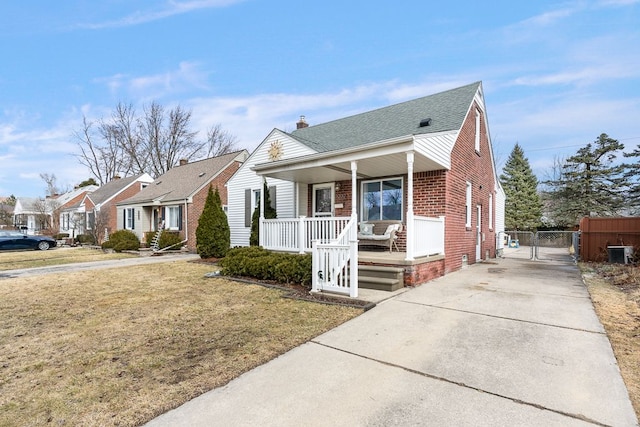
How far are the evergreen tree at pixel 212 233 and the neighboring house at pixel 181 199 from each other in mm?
3741

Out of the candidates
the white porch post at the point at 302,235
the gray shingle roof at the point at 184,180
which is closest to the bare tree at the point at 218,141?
the gray shingle roof at the point at 184,180

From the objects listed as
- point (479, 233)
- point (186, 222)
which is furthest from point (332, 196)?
point (186, 222)

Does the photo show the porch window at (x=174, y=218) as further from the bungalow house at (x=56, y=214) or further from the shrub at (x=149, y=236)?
the bungalow house at (x=56, y=214)

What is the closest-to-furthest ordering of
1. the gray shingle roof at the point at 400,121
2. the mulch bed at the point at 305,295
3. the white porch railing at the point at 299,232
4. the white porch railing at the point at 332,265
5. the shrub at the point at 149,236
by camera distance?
the mulch bed at the point at 305,295
the white porch railing at the point at 332,265
the white porch railing at the point at 299,232
the gray shingle roof at the point at 400,121
the shrub at the point at 149,236

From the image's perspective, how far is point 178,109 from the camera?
3303 centimetres

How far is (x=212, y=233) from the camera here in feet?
41.9

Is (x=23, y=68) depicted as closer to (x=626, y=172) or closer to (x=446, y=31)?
(x=446, y=31)

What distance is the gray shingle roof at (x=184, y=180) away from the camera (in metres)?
18.9

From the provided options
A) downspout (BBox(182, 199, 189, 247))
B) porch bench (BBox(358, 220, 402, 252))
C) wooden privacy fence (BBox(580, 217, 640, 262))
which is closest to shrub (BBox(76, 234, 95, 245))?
downspout (BBox(182, 199, 189, 247))

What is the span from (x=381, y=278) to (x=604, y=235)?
1076cm

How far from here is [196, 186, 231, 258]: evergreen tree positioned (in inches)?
502

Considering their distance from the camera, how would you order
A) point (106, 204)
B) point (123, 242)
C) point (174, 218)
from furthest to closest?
point (106, 204) → point (174, 218) → point (123, 242)

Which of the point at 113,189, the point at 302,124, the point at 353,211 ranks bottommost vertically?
the point at 353,211

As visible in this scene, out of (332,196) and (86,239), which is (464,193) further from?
(86,239)
